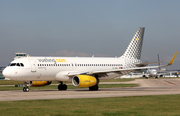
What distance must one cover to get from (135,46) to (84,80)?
14.6 metres

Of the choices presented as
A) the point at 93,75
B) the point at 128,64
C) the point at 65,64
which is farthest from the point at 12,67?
the point at 128,64

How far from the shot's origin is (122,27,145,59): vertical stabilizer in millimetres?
45875

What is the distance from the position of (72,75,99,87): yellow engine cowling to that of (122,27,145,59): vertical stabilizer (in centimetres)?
1145

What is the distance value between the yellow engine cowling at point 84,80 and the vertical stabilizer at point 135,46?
37.6 ft

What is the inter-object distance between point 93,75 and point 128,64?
826 centimetres

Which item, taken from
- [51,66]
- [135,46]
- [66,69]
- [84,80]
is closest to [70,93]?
[84,80]

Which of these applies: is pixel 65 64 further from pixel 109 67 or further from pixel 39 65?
pixel 109 67

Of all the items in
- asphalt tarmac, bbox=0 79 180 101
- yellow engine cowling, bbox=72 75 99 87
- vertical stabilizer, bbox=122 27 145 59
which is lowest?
asphalt tarmac, bbox=0 79 180 101

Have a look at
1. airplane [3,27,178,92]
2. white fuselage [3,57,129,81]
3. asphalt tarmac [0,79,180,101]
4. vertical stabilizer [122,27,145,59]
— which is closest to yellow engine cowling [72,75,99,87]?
airplane [3,27,178,92]

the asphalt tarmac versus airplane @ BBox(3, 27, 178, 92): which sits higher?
airplane @ BBox(3, 27, 178, 92)

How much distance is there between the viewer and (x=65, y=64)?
126ft

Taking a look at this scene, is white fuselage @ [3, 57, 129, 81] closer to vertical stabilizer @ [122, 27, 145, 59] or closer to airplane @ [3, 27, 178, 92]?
airplane @ [3, 27, 178, 92]

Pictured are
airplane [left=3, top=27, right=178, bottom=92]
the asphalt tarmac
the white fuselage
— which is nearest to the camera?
the asphalt tarmac

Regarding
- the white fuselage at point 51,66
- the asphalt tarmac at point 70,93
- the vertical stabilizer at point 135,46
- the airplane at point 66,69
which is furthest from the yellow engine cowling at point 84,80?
the vertical stabilizer at point 135,46
